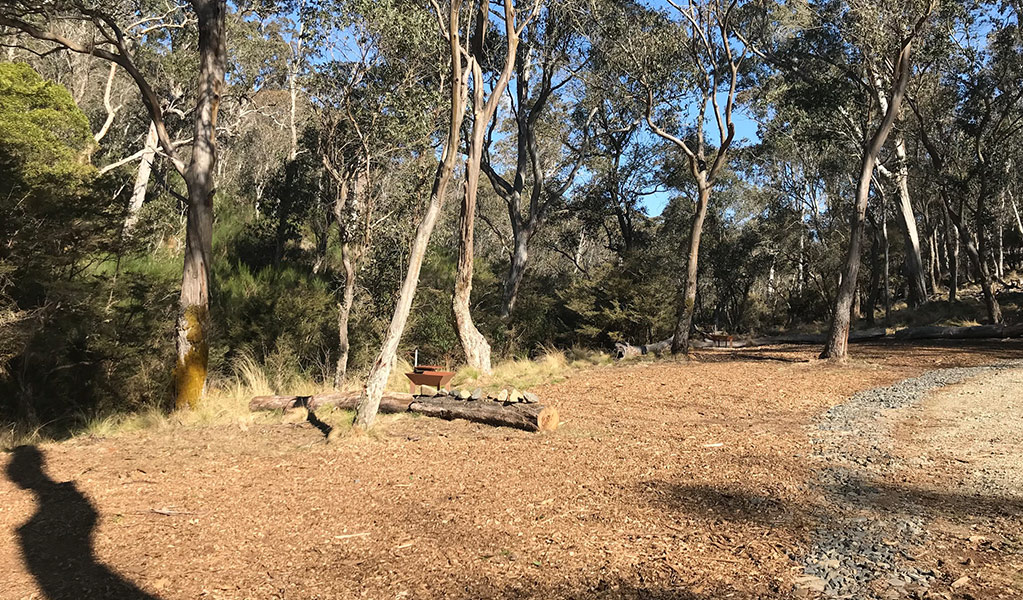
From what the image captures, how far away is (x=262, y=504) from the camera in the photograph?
4.45 m

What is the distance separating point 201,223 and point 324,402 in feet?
9.50

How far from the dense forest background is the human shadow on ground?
322 cm

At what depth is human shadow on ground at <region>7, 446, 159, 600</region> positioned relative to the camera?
3.11m

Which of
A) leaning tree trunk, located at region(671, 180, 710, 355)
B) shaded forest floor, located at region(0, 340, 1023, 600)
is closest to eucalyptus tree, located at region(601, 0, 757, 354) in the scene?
leaning tree trunk, located at region(671, 180, 710, 355)

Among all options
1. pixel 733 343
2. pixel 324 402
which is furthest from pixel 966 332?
pixel 324 402

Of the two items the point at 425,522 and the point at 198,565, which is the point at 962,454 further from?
the point at 198,565

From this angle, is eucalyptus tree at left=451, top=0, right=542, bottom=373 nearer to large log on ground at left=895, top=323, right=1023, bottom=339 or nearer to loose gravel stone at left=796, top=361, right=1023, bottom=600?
loose gravel stone at left=796, top=361, right=1023, bottom=600

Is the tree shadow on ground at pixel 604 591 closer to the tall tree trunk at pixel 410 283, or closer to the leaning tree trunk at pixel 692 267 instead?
the tall tree trunk at pixel 410 283

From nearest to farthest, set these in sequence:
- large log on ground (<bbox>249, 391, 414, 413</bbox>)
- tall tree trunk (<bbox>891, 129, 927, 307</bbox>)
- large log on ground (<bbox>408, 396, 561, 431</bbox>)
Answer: large log on ground (<bbox>408, 396, 561, 431</bbox>) < large log on ground (<bbox>249, 391, 414, 413</bbox>) < tall tree trunk (<bbox>891, 129, 927, 307</bbox>)

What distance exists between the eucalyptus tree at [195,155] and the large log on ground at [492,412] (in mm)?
2948

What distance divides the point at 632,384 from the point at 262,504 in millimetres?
6545

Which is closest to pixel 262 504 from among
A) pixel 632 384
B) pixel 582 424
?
pixel 582 424

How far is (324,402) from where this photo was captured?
777 cm

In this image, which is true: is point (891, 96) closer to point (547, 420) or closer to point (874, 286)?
point (547, 420)
